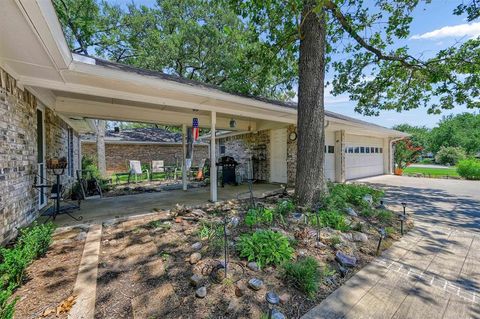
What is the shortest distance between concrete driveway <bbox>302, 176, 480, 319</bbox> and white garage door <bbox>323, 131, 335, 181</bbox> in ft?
18.4

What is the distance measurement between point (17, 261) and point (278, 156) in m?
8.68

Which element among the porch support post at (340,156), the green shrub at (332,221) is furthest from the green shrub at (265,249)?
the porch support post at (340,156)

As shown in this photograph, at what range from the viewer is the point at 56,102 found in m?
5.76

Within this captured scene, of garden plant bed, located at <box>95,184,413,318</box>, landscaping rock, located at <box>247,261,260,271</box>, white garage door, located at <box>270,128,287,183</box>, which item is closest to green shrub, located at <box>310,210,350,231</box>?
garden plant bed, located at <box>95,184,413,318</box>

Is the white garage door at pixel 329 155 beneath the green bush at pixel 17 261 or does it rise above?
above

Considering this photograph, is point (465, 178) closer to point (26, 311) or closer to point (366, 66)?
point (366, 66)

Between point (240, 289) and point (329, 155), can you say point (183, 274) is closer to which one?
point (240, 289)

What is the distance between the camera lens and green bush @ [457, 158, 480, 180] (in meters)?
11.9

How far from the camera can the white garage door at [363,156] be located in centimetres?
1168

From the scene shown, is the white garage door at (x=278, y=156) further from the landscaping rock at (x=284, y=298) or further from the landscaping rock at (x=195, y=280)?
the landscaping rock at (x=195, y=280)

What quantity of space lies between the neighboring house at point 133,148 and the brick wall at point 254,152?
5889mm

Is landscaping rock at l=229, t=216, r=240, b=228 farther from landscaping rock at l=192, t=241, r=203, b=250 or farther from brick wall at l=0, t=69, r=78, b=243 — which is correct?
brick wall at l=0, t=69, r=78, b=243

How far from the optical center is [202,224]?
3967 millimetres

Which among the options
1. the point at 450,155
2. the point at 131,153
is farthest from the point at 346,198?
the point at 450,155
